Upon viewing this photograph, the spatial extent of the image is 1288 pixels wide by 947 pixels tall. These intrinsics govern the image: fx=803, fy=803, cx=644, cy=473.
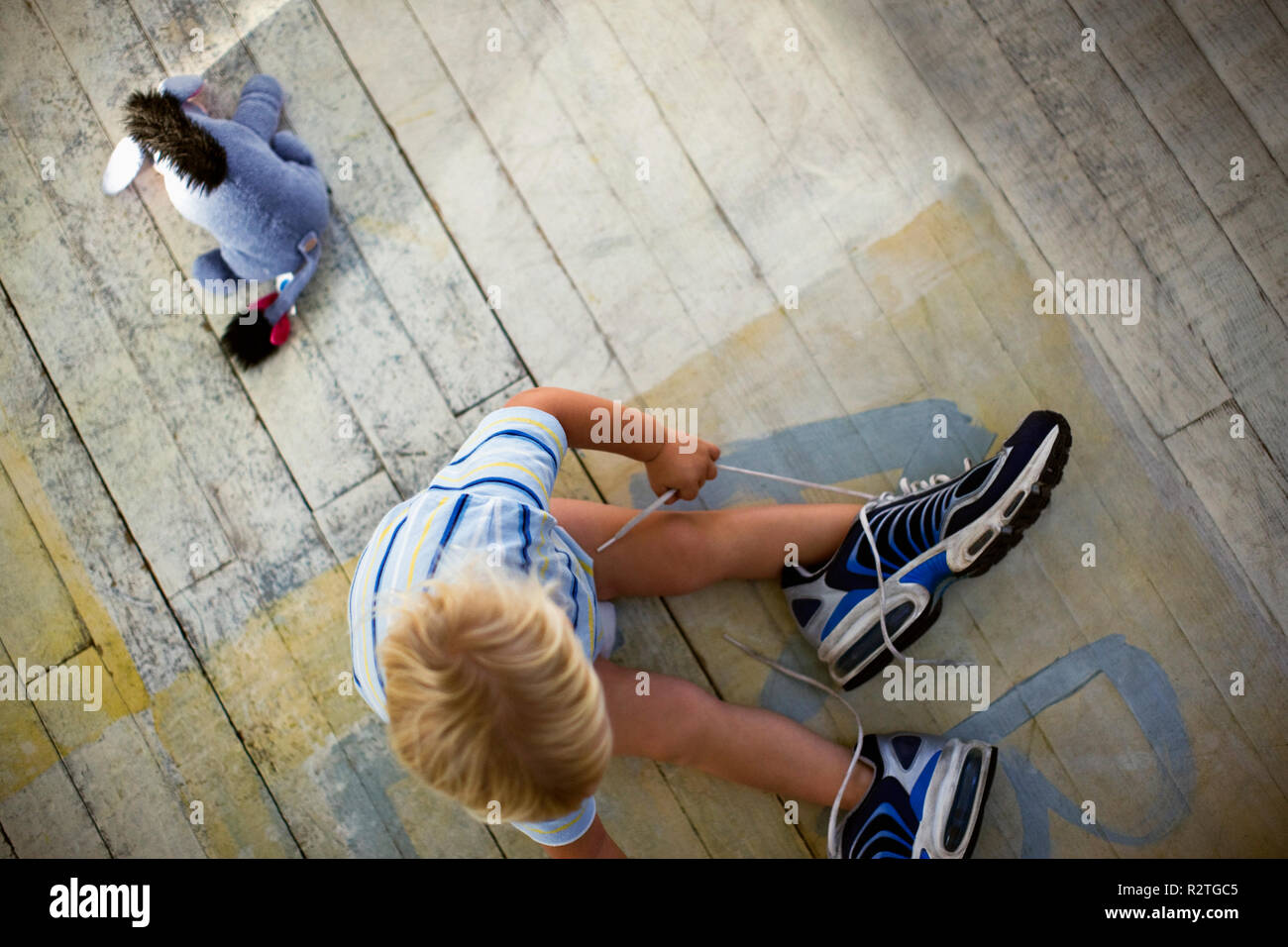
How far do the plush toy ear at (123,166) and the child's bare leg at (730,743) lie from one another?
1.11 meters

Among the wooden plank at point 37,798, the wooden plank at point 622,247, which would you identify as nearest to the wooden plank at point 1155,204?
the wooden plank at point 622,247

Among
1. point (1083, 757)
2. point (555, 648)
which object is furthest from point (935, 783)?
point (555, 648)

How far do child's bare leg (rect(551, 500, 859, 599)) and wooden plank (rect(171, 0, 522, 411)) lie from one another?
31 cm

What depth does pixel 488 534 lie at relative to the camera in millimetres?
819

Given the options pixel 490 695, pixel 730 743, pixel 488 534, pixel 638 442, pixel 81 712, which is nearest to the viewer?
pixel 490 695

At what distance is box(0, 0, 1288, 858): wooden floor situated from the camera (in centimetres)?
126

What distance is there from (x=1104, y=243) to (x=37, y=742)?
1.91m

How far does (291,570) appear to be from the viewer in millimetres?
1307

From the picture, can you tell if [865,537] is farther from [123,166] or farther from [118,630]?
[123,166]

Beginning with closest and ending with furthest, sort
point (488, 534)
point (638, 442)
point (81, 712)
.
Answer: point (488, 534) < point (638, 442) < point (81, 712)

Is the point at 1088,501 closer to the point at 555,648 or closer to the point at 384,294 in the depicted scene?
the point at 555,648

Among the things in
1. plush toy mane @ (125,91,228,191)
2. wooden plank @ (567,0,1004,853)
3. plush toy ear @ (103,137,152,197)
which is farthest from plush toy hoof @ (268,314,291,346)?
wooden plank @ (567,0,1004,853)

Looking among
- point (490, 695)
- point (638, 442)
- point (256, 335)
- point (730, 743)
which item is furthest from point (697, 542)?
point (256, 335)

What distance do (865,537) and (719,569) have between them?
223 millimetres
